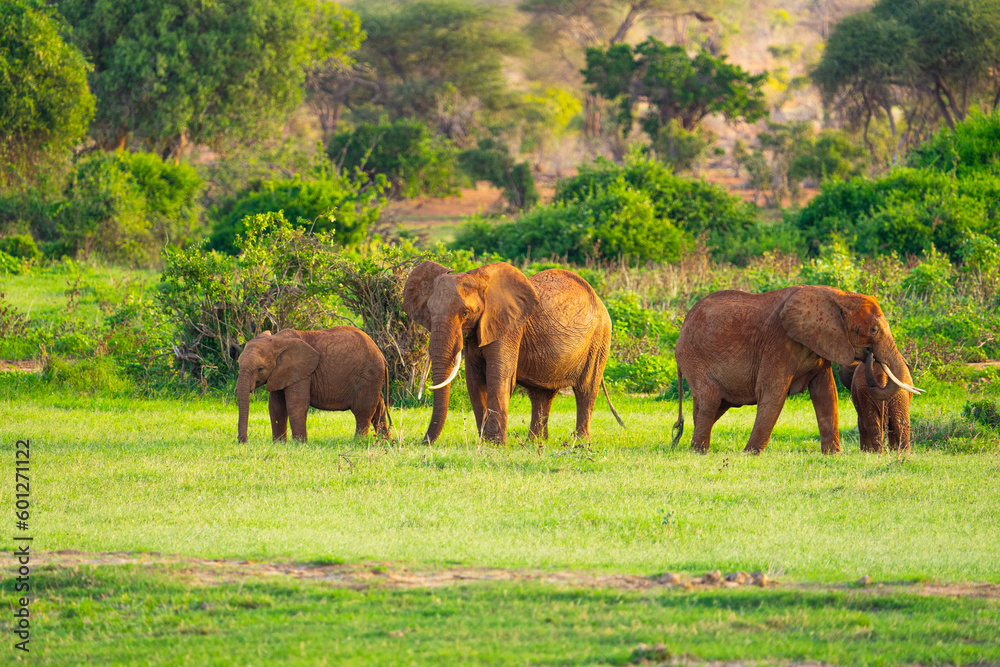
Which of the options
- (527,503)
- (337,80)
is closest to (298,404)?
(527,503)

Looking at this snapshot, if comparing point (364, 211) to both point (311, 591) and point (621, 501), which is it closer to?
point (621, 501)

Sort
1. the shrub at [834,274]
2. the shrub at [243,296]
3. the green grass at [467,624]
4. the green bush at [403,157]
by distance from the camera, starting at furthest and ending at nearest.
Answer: the green bush at [403,157] → the shrub at [834,274] → the shrub at [243,296] → the green grass at [467,624]

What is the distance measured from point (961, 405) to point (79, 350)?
11536 millimetres

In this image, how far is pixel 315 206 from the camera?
2498 cm

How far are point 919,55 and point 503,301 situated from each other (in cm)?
3686

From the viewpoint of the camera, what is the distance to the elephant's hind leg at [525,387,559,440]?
1253 cm

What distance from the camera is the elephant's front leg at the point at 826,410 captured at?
36.9ft

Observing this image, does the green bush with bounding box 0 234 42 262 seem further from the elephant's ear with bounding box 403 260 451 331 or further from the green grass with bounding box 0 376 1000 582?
the elephant's ear with bounding box 403 260 451 331

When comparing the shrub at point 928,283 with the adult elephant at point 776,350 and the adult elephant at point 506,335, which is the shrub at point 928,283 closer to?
the adult elephant at point 506,335

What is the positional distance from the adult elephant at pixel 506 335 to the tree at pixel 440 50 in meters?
43.3

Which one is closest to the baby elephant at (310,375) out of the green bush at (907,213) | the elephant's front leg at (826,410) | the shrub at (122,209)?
the elephant's front leg at (826,410)

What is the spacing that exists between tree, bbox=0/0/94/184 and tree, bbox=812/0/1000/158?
27620mm

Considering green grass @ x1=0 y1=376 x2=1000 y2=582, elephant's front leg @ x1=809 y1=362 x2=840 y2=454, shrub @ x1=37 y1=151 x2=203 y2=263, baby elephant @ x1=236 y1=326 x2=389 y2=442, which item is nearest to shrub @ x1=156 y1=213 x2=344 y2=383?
green grass @ x1=0 y1=376 x2=1000 y2=582

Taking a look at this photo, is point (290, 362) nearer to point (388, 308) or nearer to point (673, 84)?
point (388, 308)
